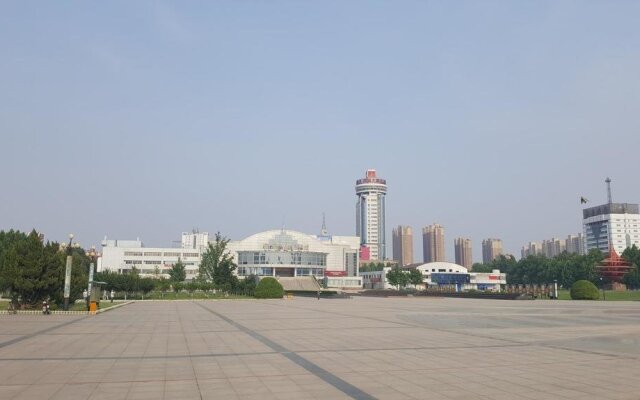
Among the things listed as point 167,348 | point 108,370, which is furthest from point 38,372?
point 167,348

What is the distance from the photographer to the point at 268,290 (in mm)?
61281

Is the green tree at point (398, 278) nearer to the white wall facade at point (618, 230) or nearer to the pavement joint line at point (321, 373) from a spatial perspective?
the white wall facade at point (618, 230)

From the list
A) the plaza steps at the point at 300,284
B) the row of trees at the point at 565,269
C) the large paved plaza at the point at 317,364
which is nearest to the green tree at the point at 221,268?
the plaza steps at the point at 300,284

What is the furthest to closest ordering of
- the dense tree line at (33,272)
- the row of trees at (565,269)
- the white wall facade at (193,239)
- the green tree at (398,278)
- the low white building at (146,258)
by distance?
the white wall facade at (193,239) → the low white building at (146,258) → the green tree at (398,278) → the row of trees at (565,269) → the dense tree line at (33,272)

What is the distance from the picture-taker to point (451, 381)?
10.2 m

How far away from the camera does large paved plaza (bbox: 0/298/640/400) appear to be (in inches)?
360

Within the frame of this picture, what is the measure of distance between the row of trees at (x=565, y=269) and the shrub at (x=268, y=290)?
6919 centimetres

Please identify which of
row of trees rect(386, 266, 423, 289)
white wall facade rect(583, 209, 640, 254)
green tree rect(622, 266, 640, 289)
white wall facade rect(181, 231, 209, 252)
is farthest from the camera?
white wall facade rect(583, 209, 640, 254)

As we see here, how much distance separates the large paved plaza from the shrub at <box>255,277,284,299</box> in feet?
134

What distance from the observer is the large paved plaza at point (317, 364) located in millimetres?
9148

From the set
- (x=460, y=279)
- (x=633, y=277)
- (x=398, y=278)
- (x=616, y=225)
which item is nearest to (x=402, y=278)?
(x=398, y=278)

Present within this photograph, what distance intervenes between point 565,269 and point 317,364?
122 m

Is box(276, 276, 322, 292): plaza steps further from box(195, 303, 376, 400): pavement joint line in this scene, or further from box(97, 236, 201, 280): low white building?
box(195, 303, 376, 400): pavement joint line

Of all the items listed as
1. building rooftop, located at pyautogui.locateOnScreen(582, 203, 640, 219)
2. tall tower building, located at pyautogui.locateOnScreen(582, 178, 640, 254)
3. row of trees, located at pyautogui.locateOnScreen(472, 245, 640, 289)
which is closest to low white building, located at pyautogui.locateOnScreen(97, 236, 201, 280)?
row of trees, located at pyautogui.locateOnScreen(472, 245, 640, 289)
